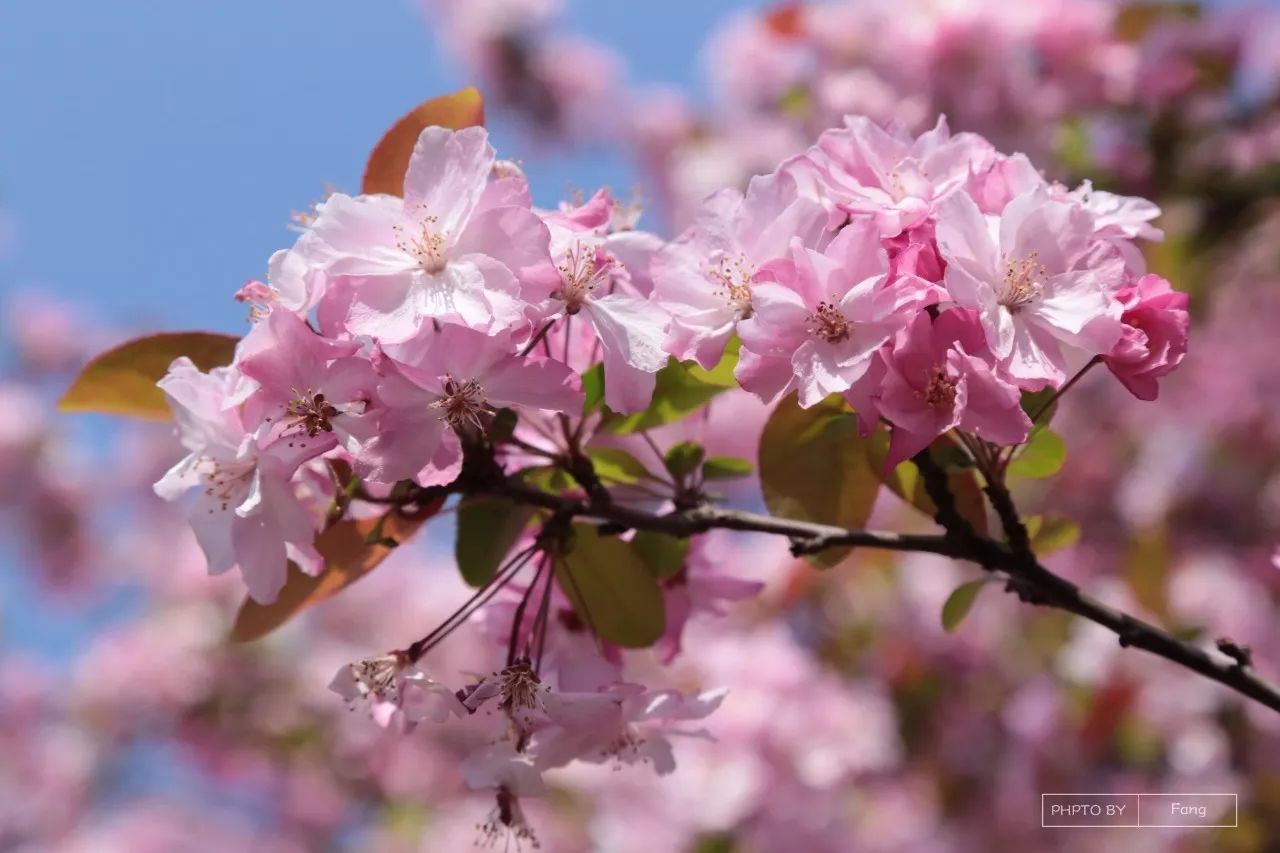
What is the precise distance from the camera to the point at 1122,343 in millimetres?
849

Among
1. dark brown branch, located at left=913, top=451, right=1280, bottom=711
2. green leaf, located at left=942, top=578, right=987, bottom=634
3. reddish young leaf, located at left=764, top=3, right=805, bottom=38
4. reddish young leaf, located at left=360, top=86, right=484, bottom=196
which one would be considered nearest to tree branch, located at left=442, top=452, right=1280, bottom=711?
dark brown branch, located at left=913, top=451, right=1280, bottom=711

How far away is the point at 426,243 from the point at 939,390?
1.24 feet

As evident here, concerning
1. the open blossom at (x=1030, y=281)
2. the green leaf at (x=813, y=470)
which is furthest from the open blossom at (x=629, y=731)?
the open blossom at (x=1030, y=281)

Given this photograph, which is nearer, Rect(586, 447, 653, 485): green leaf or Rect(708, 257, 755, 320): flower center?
Rect(708, 257, 755, 320): flower center

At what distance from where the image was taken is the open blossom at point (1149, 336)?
851 millimetres

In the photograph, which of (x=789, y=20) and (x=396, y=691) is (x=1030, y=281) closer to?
(x=396, y=691)

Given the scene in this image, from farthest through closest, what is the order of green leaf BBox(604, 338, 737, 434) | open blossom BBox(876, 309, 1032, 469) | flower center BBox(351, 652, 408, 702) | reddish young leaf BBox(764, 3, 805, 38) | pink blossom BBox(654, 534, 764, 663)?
reddish young leaf BBox(764, 3, 805, 38)
pink blossom BBox(654, 534, 764, 663)
green leaf BBox(604, 338, 737, 434)
flower center BBox(351, 652, 408, 702)
open blossom BBox(876, 309, 1032, 469)

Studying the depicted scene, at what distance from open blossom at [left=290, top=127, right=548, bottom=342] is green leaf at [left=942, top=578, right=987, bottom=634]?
49cm

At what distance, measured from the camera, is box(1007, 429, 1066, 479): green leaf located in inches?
40.6

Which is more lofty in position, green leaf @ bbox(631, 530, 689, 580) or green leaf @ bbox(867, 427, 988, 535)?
green leaf @ bbox(867, 427, 988, 535)

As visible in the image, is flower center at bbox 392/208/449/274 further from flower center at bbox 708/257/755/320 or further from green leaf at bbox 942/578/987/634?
green leaf at bbox 942/578/987/634

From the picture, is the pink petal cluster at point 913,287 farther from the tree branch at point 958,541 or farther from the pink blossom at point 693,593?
the pink blossom at point 693,593

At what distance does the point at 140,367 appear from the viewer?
1076mm

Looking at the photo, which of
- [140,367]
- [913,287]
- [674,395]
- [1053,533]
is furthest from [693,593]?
[140,367]
